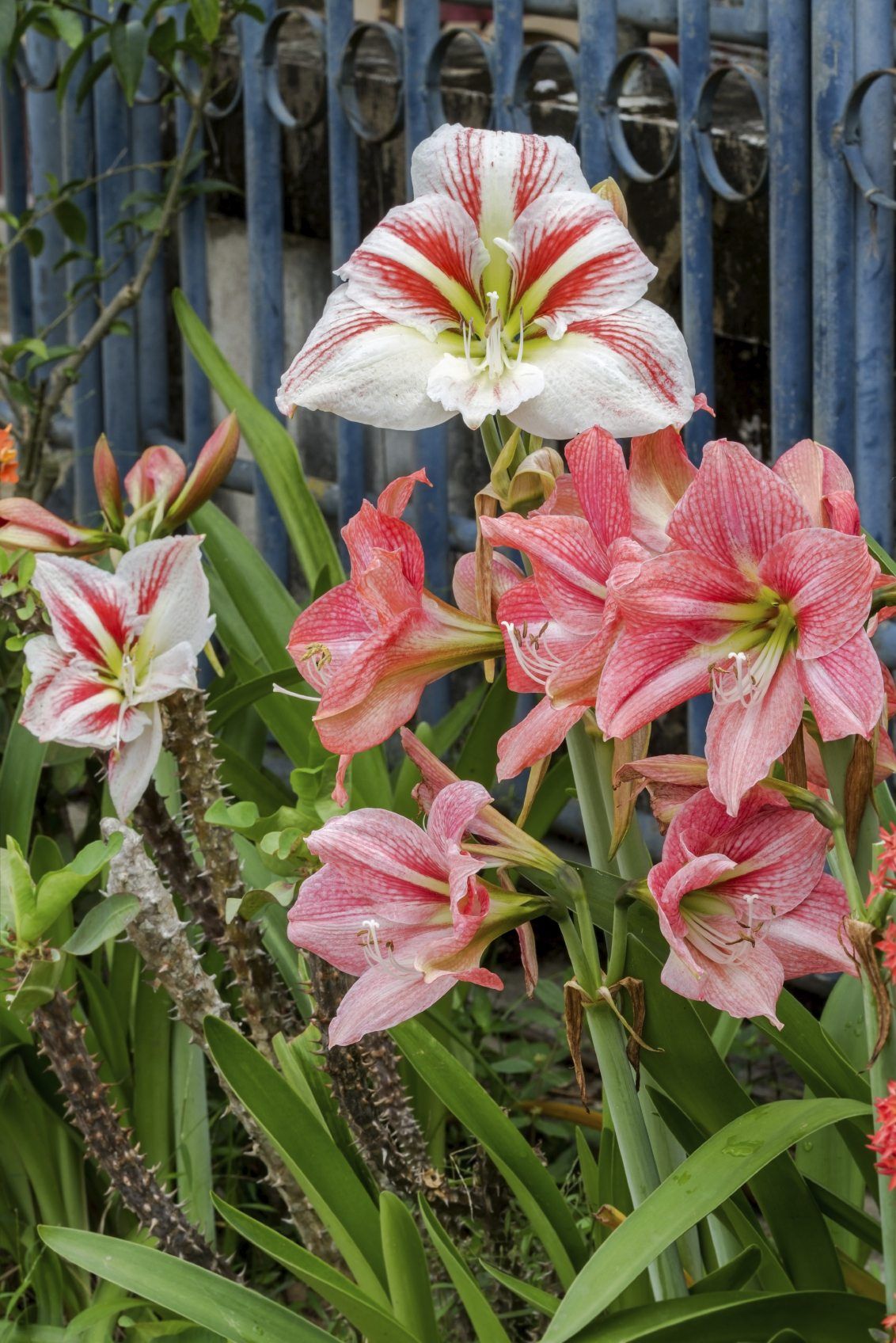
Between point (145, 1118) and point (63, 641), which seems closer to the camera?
point (63, 641)

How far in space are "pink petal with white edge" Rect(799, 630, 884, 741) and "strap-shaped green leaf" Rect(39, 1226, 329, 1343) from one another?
649 millimetres

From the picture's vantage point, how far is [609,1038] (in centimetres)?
95

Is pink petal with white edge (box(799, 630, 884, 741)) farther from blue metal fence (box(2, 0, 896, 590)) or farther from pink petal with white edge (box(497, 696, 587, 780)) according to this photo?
blue metal fence (box(2, 0, 896, 590))

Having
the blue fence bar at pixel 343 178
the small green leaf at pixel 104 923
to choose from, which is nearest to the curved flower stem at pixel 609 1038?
the small green leaf at pixel 104 923

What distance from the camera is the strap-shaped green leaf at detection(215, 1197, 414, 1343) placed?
3.61 ft

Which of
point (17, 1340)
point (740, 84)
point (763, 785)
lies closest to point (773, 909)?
point (763, 785)

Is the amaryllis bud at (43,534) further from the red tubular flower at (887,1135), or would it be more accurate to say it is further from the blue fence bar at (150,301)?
the blue fence bar at (150,301)

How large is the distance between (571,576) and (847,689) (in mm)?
168

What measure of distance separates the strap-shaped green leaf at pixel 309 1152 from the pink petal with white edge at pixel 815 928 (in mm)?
465

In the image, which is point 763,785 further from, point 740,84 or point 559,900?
point 740,84

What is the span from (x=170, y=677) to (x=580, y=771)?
19.4 inches

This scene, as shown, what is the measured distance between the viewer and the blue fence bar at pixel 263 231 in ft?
9.00

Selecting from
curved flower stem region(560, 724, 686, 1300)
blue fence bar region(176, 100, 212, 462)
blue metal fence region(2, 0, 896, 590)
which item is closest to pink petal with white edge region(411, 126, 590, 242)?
curved flower stem region(560, 724, 686, 1300)

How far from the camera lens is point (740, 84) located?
2.90 meters
